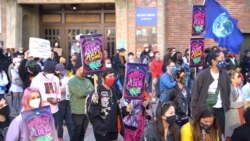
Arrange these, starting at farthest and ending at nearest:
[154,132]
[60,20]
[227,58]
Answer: [60,20]
[227,58]
[154,132]

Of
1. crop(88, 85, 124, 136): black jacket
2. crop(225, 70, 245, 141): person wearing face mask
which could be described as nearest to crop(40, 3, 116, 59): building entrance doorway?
crop(225, 70, 245, 141): person wearing face mask

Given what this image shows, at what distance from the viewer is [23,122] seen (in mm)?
5672

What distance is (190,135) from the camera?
575 centimetres

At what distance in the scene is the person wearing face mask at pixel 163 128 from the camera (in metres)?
5.70

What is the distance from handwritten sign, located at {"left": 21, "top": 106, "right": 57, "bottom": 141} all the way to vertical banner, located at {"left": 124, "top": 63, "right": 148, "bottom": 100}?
2.57 m

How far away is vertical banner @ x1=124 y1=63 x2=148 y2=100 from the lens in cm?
823

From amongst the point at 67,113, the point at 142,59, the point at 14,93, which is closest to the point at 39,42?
the point at 14,93

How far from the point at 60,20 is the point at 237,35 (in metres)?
11.9

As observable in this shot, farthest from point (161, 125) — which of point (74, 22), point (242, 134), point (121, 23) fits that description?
point (74, 22)

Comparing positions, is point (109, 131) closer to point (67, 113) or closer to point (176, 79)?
point (176, 79)

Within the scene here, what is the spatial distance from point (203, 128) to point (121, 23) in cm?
1483

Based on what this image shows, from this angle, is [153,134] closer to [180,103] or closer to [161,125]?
[161,125]

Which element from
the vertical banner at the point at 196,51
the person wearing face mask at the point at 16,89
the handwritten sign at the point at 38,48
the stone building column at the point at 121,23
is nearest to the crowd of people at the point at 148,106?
the vertical banner at the point at 196,51

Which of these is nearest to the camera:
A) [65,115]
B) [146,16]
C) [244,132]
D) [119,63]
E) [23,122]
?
[23,122]
